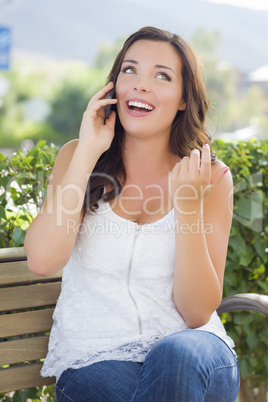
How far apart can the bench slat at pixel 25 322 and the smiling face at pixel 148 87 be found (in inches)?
28.6

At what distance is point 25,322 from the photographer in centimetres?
190

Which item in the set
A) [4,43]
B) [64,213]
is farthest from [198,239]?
[4,43]

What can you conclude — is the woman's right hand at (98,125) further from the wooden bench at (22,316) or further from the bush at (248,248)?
the bush at (248,248)

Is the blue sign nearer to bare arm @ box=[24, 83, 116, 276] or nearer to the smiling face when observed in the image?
the smiling face

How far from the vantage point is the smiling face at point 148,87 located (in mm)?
1896

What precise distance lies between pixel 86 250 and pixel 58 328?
0.28 meters

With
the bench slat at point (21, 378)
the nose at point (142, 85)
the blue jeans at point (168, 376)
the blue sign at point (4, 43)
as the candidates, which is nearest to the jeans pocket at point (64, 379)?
the blue jeans at point (168, 376)

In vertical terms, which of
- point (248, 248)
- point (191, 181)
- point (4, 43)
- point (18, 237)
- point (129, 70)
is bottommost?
point (248, 248)

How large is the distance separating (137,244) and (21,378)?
631 millimetres

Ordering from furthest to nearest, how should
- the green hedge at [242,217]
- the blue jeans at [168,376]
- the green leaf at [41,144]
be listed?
the green leaf at [41,144], the green hedge at [242,217], the blue jeans at [168,376]

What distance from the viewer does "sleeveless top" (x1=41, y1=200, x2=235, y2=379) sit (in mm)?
1749

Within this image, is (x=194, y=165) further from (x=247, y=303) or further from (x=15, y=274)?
(x=15, y=274)

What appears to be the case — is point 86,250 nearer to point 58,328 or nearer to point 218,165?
point 58,328

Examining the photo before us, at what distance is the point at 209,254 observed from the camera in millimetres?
1873
